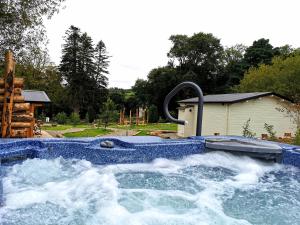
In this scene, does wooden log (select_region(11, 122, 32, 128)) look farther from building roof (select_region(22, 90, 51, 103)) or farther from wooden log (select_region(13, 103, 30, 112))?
building roof (select_region(22, 90, 51, 103))

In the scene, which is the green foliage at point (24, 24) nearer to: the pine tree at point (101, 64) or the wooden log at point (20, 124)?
the wooden log at point (20, 124)

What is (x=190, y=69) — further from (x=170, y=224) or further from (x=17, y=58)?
(x=170, y=224)

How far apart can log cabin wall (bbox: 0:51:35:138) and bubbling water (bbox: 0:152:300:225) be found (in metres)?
1.87

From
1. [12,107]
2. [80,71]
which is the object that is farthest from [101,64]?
[12,107]

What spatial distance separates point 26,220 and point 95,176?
1.43m

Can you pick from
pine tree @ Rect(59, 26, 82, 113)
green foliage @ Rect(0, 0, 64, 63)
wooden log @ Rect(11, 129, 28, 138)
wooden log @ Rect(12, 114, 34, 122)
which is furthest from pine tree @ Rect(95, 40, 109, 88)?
wooden log @ Rect(11, 129, 28, 138)

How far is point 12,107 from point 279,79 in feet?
51.2

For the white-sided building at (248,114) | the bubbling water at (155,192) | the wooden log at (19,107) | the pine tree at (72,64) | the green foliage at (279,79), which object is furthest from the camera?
the pine tree at (72,64)

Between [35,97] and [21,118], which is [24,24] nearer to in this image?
[35,97]

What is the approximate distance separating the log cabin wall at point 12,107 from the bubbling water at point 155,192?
1869mm

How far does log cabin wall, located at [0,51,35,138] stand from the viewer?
554cm

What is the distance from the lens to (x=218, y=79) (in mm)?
31156

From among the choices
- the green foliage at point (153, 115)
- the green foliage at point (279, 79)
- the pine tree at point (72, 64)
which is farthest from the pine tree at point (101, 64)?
the green foliage at point (279, 79)

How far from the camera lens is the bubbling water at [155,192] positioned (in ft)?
9.00
